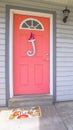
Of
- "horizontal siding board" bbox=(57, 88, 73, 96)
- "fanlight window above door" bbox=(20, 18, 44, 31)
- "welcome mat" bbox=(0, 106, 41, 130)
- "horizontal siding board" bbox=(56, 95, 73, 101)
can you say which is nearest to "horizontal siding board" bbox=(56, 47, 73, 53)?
"fanlight window above door" bbox=(20, 18, 44, 31)

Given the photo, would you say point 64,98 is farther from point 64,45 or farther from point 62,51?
point 64,45

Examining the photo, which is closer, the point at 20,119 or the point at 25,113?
the point at 20,119

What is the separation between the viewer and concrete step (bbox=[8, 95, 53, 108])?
2.98 metres

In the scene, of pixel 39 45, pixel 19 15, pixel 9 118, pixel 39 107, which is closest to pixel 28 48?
pixel 39 45

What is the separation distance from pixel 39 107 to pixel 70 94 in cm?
93

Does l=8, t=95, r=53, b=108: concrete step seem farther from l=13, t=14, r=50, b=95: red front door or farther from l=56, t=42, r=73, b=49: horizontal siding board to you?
l=56, t=42, r=73, b=49: horizontal siding board

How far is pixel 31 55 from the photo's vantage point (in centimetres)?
324

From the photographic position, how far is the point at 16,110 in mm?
2848

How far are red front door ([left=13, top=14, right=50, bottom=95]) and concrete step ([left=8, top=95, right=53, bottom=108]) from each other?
17cm

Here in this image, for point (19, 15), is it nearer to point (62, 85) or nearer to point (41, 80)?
point (41, 80)

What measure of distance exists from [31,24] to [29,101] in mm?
1725

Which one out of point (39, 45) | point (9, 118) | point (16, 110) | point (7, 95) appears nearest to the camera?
point (9, 118)

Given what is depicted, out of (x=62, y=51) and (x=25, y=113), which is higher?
(x=62, y=51)

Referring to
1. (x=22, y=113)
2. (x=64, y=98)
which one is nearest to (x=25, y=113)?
(x=22, y=113)
